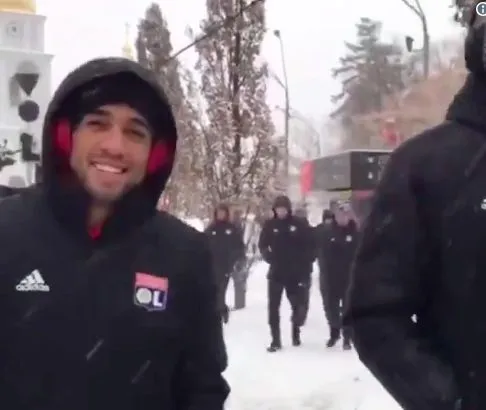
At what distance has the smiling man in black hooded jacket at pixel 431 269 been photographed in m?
2.35

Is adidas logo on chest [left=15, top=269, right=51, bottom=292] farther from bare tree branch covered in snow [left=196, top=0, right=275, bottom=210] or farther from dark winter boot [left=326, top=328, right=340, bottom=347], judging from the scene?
bare tree branch covered in snow [left=196, top=0, right=275, bottom=210]

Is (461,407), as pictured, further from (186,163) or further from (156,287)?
(186,163)

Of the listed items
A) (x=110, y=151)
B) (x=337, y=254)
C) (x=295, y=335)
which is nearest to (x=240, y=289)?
(x=295, y=335)

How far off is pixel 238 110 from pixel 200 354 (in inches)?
673

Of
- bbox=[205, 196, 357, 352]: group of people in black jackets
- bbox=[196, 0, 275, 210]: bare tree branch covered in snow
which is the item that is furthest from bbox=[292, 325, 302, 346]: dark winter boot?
bbox=[196, 0, 275, 210]: bare tree branch covered in snow

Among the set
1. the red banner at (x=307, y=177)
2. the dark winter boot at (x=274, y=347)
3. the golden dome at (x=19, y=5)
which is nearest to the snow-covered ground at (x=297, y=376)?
the dark winter boot at (x=274, y=347)

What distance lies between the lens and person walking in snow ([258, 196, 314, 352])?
13203 millimetres

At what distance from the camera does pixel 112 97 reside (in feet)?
8.95

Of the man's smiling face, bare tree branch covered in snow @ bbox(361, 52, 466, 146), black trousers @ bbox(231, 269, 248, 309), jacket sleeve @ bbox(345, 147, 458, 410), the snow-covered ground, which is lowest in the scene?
the snow-covered ground

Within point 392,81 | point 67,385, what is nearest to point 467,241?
point 67,385

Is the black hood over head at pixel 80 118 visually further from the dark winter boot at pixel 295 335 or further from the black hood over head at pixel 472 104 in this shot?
the dark winter boot at pixel 295 335

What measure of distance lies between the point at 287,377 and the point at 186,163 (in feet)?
31.7

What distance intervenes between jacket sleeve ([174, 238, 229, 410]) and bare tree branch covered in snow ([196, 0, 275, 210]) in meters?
16.7

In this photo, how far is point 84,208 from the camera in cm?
264
